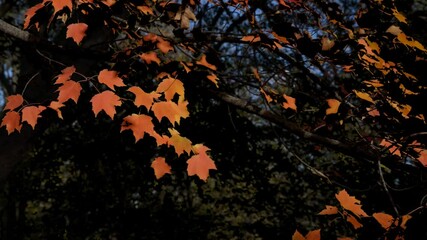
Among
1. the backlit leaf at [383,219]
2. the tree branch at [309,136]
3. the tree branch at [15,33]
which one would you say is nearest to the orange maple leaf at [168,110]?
the tree branch at [309,136]

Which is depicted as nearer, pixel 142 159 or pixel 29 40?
pixel 29 40

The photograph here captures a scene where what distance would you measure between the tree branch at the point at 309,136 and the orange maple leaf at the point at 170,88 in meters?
0.41

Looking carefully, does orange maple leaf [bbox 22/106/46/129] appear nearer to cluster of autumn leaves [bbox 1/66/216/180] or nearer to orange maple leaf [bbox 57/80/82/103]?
cluster of autumn leaves [bbox 1/66/216/180]

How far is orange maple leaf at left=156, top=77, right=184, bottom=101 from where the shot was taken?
2.31 meters

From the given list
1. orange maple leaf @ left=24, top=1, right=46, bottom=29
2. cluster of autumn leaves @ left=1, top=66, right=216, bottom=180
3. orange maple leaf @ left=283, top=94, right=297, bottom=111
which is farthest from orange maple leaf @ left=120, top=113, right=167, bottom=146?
orange maple leaf @ left=283, top=94, right=297, bottom=111

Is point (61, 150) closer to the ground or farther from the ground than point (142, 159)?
farther from the ground

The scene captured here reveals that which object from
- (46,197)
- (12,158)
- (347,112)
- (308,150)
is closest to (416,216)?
(347,112)

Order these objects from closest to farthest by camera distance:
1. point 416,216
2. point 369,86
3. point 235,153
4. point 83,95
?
point 416,216 < point 369,86 < point 235,153 < point 83,95

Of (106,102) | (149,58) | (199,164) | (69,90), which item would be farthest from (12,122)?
(199,164)

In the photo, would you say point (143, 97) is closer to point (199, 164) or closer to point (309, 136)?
point (199, 164)

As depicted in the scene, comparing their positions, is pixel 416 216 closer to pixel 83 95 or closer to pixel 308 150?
pixel 308 150

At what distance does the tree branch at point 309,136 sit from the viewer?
220 centimetres

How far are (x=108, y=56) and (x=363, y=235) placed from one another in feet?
6.60

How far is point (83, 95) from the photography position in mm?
5812
